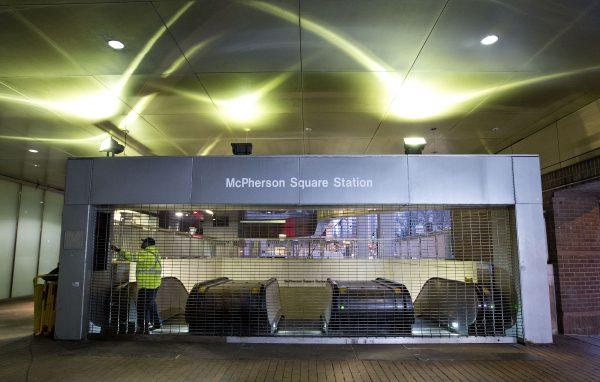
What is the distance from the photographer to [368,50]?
5.59 m

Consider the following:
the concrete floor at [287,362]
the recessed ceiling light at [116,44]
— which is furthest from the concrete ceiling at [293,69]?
the concrete floor at [287,362]

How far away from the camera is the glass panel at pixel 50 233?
14.8 metres

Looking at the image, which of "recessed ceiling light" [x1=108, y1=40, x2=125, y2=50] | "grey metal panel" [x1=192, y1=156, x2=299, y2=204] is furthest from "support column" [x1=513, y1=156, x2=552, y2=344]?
"recessed ceiling light" [x1=108, y1=40, x2=125, y2=50]

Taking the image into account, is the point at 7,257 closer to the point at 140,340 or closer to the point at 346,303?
the point at 140,340

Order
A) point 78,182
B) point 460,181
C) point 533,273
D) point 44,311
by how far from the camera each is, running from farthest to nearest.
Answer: point 44,311 < point 78,182 < point 460,181 < point 533,273

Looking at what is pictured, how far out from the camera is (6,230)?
12.9 m

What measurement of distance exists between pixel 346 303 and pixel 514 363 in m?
2.42

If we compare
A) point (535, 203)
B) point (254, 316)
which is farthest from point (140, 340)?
point (535, 203)

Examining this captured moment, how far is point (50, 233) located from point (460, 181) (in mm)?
14658

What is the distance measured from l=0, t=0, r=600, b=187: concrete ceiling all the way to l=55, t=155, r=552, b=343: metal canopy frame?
1218mm

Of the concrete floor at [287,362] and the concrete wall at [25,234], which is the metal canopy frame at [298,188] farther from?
the concrete wall at [25,234]

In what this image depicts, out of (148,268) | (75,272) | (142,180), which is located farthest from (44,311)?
(142,180)

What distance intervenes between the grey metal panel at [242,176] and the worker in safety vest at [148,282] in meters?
1.29

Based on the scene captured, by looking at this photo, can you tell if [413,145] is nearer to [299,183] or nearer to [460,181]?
[460,181]
